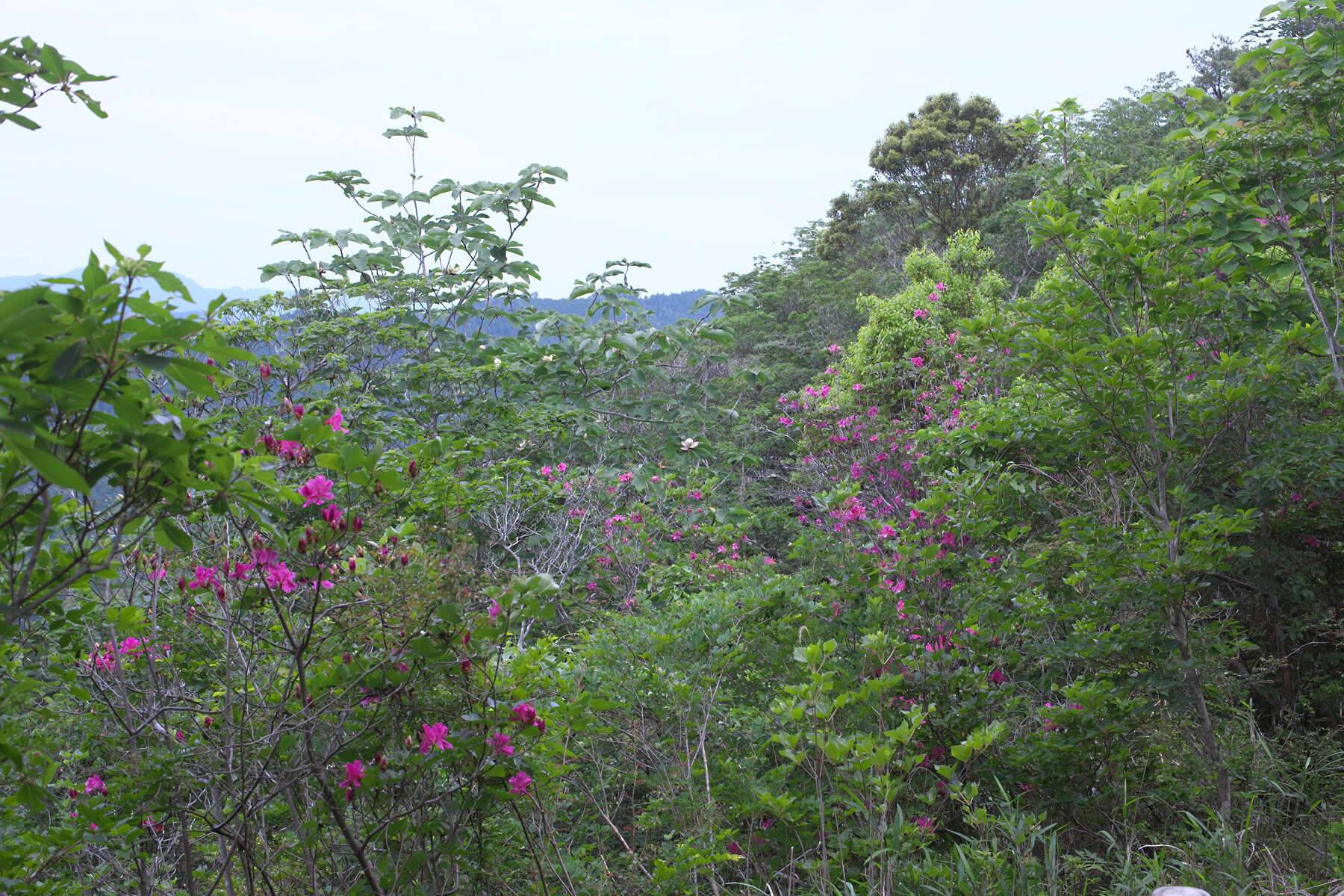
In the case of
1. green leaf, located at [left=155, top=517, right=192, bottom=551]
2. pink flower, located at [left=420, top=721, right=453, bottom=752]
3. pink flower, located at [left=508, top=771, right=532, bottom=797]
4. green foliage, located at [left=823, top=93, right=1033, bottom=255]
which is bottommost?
pink flower, located at [left=508, top=771, right=532, bottom=797]

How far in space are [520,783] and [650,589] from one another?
251cm

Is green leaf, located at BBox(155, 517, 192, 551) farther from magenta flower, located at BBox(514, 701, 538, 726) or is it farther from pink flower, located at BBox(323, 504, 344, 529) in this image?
magenta flower, located at BBox(514, 701, 538, 726)

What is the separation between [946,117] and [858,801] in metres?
16.1

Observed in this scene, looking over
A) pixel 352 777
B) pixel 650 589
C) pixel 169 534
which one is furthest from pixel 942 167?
pixel 169 534

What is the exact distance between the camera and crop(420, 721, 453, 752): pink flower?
4.86ft

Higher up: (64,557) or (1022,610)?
(64,557)

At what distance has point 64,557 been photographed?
122 centimetres

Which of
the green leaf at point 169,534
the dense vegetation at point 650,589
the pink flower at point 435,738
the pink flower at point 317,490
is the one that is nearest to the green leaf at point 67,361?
the dense vegetation at point 650,589

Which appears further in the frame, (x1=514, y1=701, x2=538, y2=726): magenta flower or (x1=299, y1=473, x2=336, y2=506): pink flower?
(x1=514, y1=701, x2=538, y2=726): magenta flower

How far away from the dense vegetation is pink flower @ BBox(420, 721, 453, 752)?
0.07 ft

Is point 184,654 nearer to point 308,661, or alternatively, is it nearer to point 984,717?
point 308,661

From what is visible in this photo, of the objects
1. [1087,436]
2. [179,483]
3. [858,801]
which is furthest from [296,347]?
[1087,436]

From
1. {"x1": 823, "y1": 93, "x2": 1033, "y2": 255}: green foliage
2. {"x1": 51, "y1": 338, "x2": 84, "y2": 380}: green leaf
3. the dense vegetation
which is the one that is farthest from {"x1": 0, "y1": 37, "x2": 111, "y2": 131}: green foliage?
{"x1": 823, "y1": 93, "x2": 1033, "y2": 255}: green foliage

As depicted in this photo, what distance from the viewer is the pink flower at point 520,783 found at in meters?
1.56
